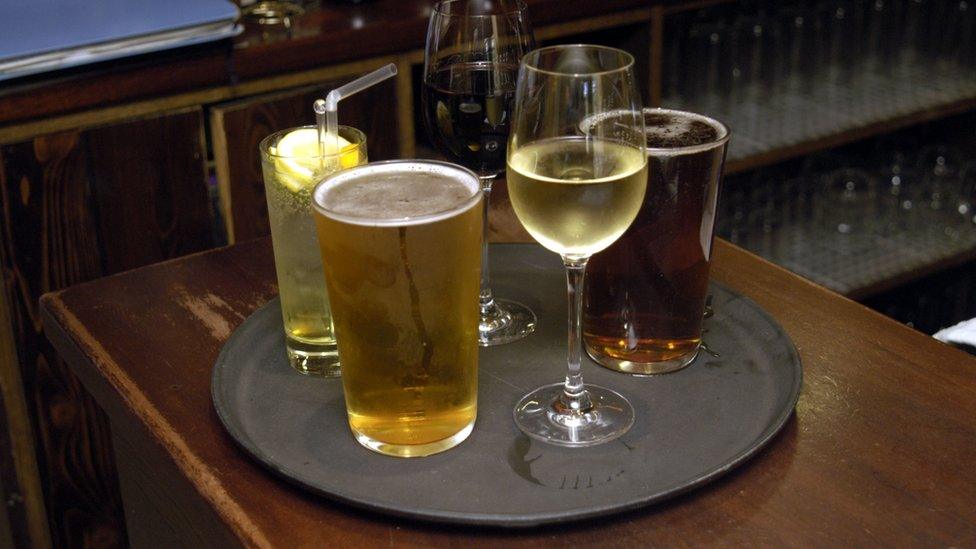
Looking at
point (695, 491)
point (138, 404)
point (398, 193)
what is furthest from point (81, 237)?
point (695, 491)

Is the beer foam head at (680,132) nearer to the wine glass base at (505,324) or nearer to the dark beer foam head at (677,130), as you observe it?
the dark beer foam head at (677,130)

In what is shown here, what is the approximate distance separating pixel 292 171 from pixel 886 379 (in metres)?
0.50

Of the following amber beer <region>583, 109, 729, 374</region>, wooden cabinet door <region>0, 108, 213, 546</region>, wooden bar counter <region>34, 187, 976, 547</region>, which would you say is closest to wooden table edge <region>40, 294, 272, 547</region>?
wooden bar counter <region>34, 187, 976, 547</region>

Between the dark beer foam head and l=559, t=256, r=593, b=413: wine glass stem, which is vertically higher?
the dark beer foam head

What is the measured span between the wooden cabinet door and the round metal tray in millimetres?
737

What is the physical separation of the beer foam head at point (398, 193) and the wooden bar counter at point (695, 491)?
0.20 metres

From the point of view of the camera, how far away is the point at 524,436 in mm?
812

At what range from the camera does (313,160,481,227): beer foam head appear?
73 centimetres

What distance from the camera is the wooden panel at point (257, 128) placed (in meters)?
1.70

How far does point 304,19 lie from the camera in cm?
181

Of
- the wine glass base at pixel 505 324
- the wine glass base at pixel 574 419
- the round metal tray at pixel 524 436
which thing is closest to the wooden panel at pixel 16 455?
the round metal tray at pixel 524 436

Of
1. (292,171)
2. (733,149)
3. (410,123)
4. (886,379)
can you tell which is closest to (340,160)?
(292,171)

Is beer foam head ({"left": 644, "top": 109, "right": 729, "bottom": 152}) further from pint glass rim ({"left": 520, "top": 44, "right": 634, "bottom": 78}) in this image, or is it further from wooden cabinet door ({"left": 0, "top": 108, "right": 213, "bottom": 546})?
wooden cabinet door ({"left": 0, "top": 108, "right": 213, "bottom": 546})

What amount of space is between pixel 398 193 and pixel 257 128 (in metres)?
1.01
